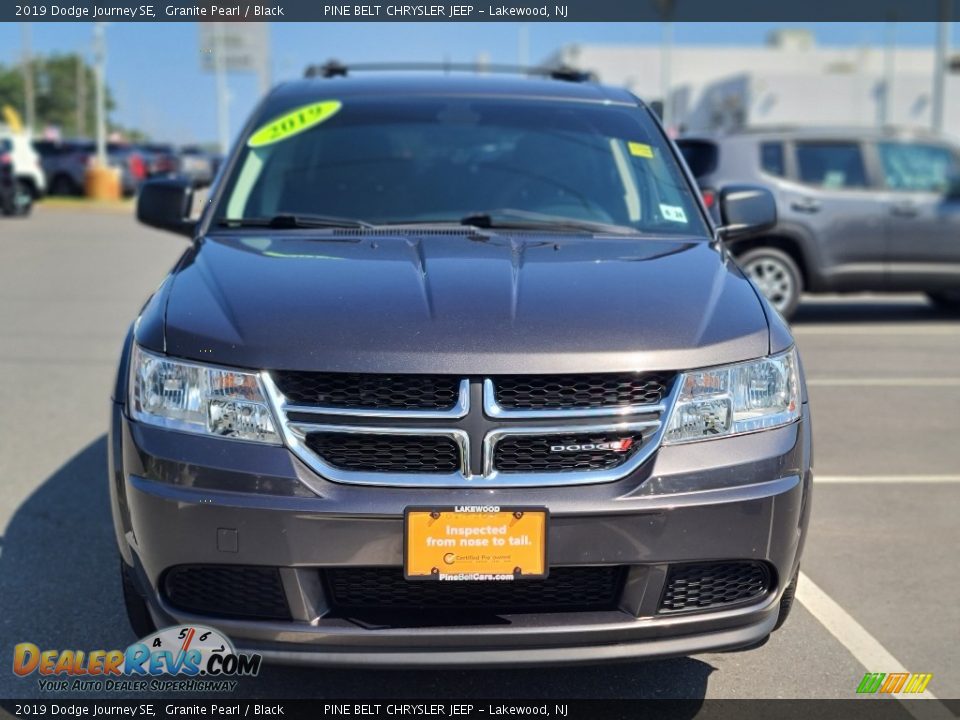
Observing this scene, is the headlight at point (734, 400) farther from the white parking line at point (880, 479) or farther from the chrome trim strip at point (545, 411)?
the white parking line at point (880, 479)

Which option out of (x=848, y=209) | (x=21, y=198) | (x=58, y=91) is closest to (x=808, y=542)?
(x=848, y=209)

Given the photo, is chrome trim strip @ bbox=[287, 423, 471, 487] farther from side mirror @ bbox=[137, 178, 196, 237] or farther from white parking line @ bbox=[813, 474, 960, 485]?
white parking line @ bbox=[813, 474, 960, 485]

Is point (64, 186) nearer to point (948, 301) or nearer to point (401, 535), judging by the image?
point (948, 301)

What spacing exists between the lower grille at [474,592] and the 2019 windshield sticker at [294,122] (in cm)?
219

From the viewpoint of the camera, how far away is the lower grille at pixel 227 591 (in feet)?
9.16

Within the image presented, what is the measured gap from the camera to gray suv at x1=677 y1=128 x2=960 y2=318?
1081 centimetres

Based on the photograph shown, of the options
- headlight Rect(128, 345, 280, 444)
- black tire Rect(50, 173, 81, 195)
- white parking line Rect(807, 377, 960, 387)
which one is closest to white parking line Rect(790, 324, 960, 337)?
white parking line Rect(807, 377, 960, 387)

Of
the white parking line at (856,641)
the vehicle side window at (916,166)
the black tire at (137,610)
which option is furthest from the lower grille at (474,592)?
the vehicle side window at (916,166)

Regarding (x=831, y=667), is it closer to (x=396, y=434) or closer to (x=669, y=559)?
(x=669, y=559)

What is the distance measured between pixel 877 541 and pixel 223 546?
299cm

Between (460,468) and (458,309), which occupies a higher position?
(458,309)

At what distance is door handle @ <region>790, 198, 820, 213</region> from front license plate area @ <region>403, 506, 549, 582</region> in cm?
872

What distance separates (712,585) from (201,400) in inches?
51.8

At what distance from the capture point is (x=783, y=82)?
6525cm
